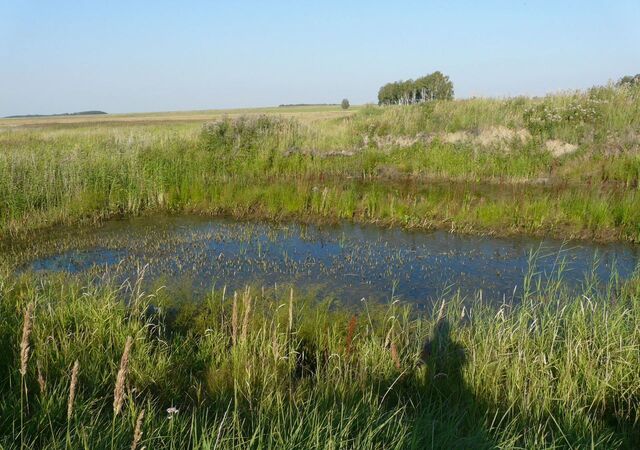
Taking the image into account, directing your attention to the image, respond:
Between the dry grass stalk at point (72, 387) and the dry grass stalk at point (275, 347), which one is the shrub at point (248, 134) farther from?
the dry grass stalk at point (72, 387)

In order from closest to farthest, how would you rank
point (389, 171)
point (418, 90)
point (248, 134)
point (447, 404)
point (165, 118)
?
point (447, 404) < point (389, 171) < point (248, 134) < point (418, 90) < point (165, 118)

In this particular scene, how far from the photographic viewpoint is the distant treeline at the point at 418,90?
102ft

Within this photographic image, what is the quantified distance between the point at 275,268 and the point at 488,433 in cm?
485

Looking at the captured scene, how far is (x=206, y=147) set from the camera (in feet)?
51.3

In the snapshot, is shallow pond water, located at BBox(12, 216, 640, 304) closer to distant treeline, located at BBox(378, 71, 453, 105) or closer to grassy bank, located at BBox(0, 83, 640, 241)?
grassy bank, located at BBox(0, 83, 640, 241)

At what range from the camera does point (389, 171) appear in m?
15.2

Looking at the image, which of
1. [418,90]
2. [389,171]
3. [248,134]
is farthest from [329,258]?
[418,90]

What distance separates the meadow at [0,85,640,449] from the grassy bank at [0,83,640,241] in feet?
0.21

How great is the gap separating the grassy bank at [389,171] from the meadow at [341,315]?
0.07m

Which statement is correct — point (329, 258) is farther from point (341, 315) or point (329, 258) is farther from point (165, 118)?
point (165, 118)

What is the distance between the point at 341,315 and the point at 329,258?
2784 millimetres

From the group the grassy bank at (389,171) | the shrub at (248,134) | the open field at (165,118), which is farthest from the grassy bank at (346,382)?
the open field at (165,118)

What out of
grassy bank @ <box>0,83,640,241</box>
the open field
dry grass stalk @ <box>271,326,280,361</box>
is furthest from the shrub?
the open field

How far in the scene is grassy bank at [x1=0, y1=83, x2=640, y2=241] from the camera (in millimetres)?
9617
